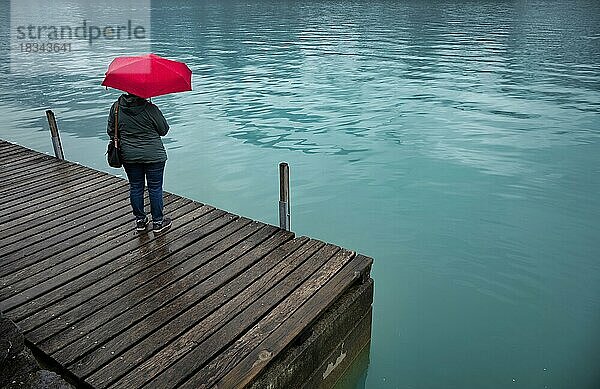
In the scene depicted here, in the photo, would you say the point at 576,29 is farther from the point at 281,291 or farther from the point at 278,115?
the point at 281,291

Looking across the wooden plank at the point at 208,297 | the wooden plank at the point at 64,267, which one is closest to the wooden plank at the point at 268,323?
the wooden plank at the point at 208,297

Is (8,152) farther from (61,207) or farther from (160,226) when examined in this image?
(160,226)

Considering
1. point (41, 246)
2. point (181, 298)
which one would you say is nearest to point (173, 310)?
point (181, 298)

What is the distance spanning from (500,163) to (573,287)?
17.5 ft

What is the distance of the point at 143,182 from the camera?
22.0ft

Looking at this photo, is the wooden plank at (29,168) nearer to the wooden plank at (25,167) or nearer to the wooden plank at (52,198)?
the wooden plank at (25,167)

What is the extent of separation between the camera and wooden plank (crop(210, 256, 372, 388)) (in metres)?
4.43

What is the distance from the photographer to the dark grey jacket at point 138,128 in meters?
6.08

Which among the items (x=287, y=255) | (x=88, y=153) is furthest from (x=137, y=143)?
(x=88, y=153)

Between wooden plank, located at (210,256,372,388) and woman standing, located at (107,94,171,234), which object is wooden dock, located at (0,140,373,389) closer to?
wooden plank, located at (210,256,372,388)

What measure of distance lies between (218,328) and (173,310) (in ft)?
1.86

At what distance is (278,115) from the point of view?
17.8 m

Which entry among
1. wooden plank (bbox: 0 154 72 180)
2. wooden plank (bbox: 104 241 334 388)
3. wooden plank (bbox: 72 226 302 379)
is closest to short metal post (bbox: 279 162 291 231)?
wooden plank (bbox: 72 226 302 379)

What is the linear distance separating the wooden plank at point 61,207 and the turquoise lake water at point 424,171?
3.21m
